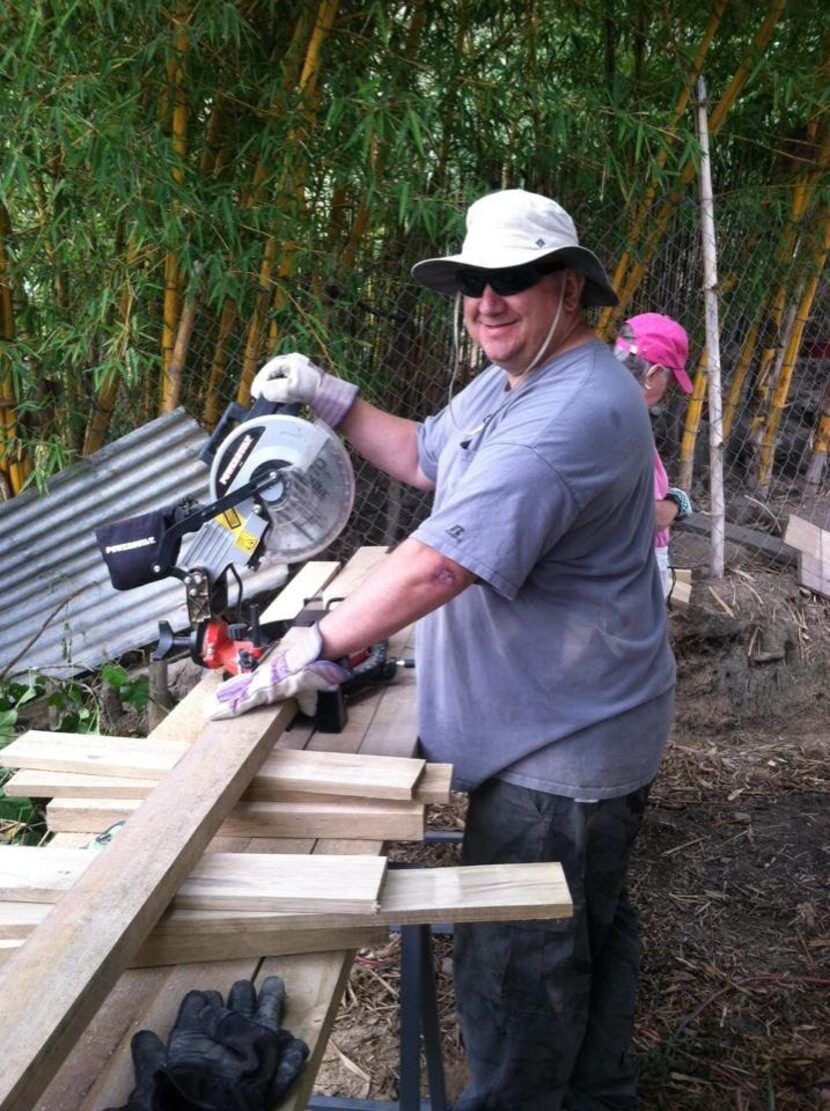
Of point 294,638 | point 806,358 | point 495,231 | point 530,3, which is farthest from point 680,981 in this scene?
point 806,358

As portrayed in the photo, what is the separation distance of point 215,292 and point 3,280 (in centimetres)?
99

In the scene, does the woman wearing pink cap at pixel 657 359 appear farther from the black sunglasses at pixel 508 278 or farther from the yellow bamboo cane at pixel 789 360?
the yellow bamboo cane at pixel 789 360

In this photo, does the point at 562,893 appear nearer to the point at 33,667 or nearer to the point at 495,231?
the point at 495,231

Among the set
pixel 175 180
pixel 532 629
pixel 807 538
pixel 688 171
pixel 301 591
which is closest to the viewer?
pixel 532 629

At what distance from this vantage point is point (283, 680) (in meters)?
2.12

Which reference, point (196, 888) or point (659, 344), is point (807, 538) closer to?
point (659, 344)

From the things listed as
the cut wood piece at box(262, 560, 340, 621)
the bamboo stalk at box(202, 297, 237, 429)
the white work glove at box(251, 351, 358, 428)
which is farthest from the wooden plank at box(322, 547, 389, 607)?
the bamboo stalk at box(202, 297, 237, 429)

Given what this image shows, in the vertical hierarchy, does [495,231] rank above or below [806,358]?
above

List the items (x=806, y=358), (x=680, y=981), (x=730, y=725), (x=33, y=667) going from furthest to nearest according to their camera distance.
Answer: (x=806, y=358), (x=730, y=725), (x=33, y=667), (x=680, y=981)

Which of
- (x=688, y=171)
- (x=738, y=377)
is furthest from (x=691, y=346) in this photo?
(x=688, y=171)

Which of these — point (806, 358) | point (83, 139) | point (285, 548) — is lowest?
point (806, 358)

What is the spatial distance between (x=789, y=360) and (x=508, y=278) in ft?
13.8

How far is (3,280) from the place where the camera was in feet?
14.5

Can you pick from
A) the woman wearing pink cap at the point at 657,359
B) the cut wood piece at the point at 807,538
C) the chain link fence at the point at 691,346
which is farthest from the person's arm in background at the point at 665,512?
the cut wood piece at the point at 807,538
